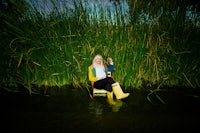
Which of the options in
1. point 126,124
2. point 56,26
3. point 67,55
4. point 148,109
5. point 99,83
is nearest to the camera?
point 126,124

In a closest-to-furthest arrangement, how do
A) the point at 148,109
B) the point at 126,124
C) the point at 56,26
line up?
the point at 126,124
the point at 148,109
the point at 56,26

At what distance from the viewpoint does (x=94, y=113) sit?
8.07 feet

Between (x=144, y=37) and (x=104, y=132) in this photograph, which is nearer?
(x=104, y=132)

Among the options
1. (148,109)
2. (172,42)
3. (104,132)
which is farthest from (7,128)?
(172,42)

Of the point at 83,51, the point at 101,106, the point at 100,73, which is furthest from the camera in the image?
the point at 83,51

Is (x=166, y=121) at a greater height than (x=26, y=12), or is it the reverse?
(x=26, y=12)

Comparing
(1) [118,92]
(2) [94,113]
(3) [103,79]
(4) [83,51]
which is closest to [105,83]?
(3) [103,79]

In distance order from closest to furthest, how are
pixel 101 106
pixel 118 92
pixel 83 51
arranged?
pixel 101 106 < pixel 118 92 < pixel 83 51

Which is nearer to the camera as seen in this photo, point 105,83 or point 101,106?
→ point 101,106

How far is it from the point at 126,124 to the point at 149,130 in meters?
0.23

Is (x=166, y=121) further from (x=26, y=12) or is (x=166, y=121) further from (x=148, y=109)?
(x=26, y=12)

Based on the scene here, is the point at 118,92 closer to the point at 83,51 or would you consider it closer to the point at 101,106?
the point at 101,106

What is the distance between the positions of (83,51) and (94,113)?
4.15ft

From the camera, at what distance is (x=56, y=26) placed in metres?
3.62
